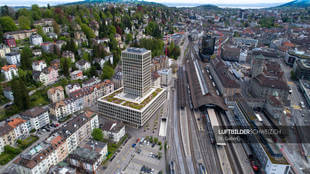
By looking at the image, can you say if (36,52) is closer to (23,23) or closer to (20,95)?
(23,23)

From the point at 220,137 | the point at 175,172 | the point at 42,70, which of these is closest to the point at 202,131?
the point at 220,137

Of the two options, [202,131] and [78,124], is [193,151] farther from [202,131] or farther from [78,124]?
[78,124]

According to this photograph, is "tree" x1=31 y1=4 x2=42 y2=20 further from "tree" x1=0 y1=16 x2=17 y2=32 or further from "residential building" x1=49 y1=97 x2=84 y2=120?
"residential building" x1=49 y1=97 x2=84 y2=120

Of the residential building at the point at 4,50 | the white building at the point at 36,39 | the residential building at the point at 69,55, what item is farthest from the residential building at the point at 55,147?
the white building at the point at 36,39

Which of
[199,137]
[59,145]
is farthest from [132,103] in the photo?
[59,145]

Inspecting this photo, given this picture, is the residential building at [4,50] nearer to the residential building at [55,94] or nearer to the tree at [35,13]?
the residential building at [55,94]

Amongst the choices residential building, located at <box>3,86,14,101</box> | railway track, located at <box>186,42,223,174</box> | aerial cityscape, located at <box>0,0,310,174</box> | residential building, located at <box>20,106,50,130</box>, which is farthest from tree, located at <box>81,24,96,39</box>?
railway track, located at <box>186,42,223,174</box>
